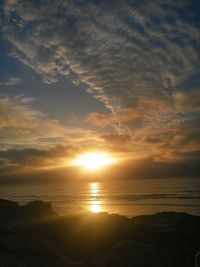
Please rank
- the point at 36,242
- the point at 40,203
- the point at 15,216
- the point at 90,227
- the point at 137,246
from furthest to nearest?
the point at 40,203
the point at 15,216
the point at 90,227
the point at 36,242
the point at 137,246

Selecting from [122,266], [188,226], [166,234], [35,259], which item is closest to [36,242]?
[35,259]

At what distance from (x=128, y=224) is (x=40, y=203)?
10.6 meters

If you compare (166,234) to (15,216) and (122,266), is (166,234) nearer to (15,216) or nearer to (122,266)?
(122,266)

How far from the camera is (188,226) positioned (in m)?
22.0

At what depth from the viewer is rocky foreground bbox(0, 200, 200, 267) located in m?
16.9

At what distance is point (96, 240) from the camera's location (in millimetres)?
22266

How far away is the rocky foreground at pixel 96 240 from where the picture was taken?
664 inches

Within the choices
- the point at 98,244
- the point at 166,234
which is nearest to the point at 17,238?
the point at 98,244

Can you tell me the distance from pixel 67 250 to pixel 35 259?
10.2ft

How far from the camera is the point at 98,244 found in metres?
21.9

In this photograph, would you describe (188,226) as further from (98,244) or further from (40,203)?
(40,203)

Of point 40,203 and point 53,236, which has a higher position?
point 40,203

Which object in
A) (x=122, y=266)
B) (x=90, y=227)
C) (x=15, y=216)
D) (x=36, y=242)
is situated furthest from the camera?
(x=15, y=216)

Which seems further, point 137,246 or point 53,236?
point 53,236
